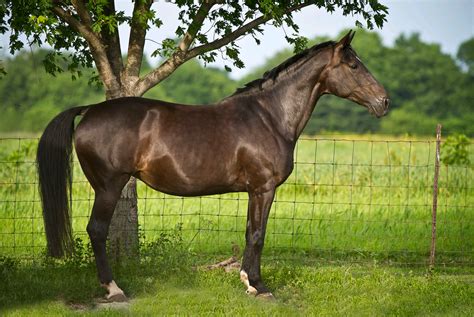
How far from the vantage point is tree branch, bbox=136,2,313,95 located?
690 cm

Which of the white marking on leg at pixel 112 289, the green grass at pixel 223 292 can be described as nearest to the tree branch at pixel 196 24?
the green grass at pixel 223 292

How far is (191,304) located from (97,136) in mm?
1746

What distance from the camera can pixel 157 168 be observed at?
19.1ft

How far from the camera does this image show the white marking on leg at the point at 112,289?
5.86 m

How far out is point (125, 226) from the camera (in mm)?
7027

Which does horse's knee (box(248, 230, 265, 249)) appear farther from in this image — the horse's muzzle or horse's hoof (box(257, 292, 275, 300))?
the horse's muzzle

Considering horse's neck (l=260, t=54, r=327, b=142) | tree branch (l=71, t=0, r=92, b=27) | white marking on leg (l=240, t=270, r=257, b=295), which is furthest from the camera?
tree branch (l=71, t=0, r=92, b=27)

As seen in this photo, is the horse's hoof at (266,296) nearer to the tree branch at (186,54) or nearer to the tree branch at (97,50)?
the tree branch at (186,54)

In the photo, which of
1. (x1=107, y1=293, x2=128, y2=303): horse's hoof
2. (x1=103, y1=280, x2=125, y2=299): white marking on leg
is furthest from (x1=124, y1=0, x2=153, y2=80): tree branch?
(x1=107, y1=293, x2=128, y2=303): horse's hoof

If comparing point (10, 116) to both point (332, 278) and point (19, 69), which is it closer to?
point (332, 278)

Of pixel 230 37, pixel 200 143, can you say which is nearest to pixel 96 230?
pixel 200 143

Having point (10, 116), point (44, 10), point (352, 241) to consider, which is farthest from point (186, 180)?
point (10, 116)

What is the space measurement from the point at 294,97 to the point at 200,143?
1071 millimetres

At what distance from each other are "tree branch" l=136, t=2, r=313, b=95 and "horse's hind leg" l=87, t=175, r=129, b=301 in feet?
4.96
